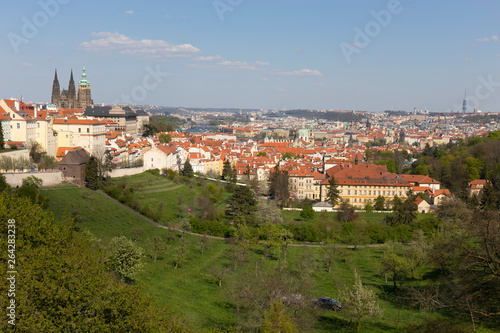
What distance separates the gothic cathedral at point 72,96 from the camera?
98.4 m

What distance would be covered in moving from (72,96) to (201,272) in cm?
8377

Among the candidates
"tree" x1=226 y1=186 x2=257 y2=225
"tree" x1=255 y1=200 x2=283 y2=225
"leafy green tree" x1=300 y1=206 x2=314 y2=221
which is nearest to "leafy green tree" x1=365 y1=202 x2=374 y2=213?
"leafy green tree" x1=300 y1=206 x2=314 y2=221

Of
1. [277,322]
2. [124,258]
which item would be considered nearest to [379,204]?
[124,258]

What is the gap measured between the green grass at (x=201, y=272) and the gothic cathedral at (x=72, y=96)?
66079 mm

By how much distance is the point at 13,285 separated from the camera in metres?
10.5

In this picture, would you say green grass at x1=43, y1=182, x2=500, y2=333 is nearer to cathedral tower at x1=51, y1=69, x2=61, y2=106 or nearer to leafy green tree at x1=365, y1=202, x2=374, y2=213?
leafy green tree at x1=365, y1=202, x2=374, y2=213

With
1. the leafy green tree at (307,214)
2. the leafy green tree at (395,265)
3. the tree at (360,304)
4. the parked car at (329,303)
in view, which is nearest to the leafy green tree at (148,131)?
the leafy green tree at (307,214)

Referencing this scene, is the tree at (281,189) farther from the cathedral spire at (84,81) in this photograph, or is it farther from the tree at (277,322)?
the cathedral spire at (84,81)

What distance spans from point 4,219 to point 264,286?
28.7 feet

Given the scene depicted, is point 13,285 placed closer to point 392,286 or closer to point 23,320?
point 23,320

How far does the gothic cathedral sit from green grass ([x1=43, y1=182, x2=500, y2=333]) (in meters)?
66.1

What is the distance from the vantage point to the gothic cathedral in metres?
98.4

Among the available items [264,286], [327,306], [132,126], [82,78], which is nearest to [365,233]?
[327,306]

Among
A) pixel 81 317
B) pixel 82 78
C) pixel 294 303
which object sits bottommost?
pixel 294 303
